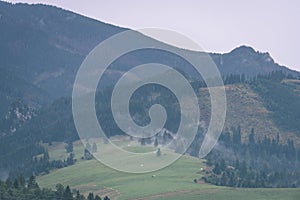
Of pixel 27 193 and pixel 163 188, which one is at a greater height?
pixel 27 193

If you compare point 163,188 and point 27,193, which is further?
point 163,188

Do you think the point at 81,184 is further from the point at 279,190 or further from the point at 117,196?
the point at 279,190

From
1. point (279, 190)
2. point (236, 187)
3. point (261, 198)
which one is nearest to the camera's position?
point (261, 198)

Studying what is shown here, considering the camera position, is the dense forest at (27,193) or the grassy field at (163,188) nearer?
the dense forest at (27,193)

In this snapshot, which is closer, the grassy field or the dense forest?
the dense forest

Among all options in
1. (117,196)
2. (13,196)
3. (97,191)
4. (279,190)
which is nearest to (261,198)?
(279,190)

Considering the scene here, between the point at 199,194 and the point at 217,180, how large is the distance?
97.2ft

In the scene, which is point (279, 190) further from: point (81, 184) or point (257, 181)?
point (81, 184)

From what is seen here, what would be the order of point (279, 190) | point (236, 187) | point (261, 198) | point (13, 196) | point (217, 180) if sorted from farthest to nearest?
point (217, 180), point (236, 187), point (279, 190), point (261, 198), point (13, 196)

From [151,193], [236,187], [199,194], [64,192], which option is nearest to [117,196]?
[151,193]

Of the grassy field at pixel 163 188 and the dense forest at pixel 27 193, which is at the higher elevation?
the dense forest at pixel 27 193

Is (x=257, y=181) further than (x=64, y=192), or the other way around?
(x=257, y=181)

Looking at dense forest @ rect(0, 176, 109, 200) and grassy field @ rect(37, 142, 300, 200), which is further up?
dense forest @ rect(0, 176, 109, 200)

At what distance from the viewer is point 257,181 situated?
182m
